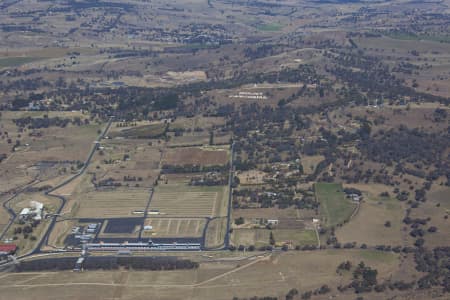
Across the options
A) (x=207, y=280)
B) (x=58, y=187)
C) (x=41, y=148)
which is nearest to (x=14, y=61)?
(x=41, y=148)

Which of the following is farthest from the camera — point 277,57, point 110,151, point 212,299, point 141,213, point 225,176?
point 277,57

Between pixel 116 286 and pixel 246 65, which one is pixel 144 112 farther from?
pixel 116 286

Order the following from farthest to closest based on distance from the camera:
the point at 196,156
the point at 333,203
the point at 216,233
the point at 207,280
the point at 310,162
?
the point at 196,156 → the point at 310,162 → the point at 333,203 → the point at 216,233 → the point at 207,280

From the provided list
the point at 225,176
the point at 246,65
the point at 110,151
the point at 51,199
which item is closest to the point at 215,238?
the point at 225,176

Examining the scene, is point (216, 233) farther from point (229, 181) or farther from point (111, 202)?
point (111, 202)

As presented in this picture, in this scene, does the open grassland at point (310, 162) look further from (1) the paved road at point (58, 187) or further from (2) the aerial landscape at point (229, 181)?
(1) the paved road at point (58, 187)

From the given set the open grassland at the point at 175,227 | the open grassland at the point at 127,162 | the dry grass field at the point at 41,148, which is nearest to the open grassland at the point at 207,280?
the open grassland at the point at 175,227
